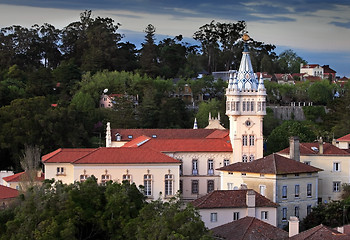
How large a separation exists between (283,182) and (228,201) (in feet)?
20.8

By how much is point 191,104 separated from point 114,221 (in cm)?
6694

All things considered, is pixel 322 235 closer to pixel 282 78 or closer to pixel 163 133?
pixel 163 133

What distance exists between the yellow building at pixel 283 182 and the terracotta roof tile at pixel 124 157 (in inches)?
246

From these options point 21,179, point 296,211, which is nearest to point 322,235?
point 296,211

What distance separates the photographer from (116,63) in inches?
4498

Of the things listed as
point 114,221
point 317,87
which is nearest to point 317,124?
point 317,87

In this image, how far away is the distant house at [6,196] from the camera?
178 feet

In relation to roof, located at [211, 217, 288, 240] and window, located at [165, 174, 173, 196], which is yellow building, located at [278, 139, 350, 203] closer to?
window, located at [165, 174, 173, 196]

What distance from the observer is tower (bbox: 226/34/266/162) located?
215ft

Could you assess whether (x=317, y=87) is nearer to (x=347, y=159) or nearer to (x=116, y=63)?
(x=116, y=63)

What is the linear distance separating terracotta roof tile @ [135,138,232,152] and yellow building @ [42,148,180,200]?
4515 mm

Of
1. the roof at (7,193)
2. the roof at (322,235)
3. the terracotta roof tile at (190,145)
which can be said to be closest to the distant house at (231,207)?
the roof at (322,235)

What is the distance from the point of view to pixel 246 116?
65938 mm

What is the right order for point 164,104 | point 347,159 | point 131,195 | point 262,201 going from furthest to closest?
point 164,104, point 347,159, point 262,201, point 131,195
